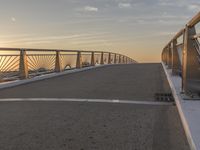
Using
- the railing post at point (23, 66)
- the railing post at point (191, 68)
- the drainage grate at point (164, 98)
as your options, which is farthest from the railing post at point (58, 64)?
the railing post at point (191, 68)

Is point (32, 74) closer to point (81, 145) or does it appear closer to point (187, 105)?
point (187, 105)

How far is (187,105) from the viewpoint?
718 centimetres

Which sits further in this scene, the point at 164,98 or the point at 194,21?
the point at 164,98

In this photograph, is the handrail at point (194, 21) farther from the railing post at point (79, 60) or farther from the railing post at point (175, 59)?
the railing post at point (79, 60)

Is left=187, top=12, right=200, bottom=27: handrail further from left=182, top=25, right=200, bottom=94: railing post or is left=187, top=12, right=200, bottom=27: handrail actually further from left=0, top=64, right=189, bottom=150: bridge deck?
left=0, top=64, right=189, bottom=150: bridge deck

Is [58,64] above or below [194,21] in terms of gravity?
below

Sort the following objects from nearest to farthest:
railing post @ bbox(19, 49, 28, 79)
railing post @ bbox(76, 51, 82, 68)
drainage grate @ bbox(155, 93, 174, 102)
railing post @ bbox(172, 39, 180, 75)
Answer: drainage grate @ bbox(155, 93, 174, 102)
railing post @ bbox(172, 39, 180, 75)
railing post @ bbox(19, 49, 28, 79)
railing post @ bbox(76, 51, 82, 68)

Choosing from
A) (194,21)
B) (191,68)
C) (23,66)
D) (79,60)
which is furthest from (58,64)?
(194,21)

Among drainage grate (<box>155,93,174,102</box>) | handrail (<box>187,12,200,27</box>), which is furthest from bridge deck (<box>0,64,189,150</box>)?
handrail (<box>187,12,200,27</box>)

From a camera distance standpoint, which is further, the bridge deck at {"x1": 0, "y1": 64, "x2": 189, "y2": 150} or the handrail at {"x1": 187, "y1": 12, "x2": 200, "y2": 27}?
the handrail at {"x1": 187, "y1": 12, "x2": 200, "y2": 27}

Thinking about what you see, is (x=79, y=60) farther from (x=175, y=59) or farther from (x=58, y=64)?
(x=175, y=59)

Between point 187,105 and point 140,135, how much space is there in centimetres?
175

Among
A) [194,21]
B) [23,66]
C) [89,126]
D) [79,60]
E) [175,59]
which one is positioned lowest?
[89,126]

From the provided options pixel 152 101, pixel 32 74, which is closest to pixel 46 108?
pixel 152 101
